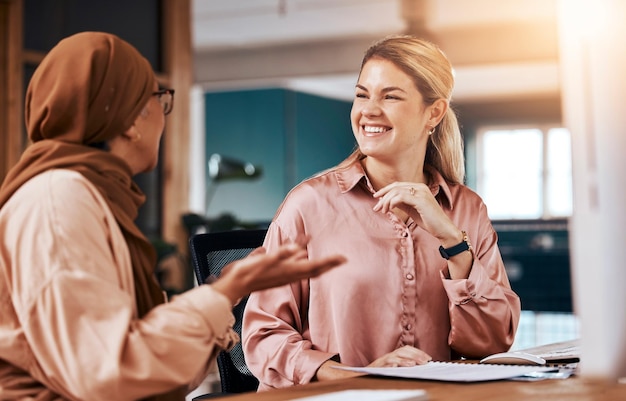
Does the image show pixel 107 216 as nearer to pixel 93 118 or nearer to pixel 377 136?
pixel 93 118

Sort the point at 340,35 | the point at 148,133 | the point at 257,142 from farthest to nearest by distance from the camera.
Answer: the point at 257,142 → the point at 340,35 → the point at 148,133

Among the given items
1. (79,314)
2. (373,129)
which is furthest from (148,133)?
(373,129)

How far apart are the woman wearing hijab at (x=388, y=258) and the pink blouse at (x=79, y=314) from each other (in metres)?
0.65

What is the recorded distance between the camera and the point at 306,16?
385 inches

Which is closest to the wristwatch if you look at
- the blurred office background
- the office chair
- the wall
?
the blurred office background

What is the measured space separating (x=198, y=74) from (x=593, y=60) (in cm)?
1080

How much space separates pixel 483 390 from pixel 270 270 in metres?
0.48

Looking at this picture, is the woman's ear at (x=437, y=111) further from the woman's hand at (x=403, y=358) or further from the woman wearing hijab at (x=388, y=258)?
the woman's hand at (x=403, y=358)

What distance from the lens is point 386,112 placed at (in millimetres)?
2119

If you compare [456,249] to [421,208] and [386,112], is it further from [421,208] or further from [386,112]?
[386,112]

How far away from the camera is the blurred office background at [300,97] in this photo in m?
5.97

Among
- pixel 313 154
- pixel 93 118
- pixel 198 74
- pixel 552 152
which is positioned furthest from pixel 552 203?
pixel 93 118

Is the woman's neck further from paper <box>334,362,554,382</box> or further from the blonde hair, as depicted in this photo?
paper <box>334,362,554,382</box>

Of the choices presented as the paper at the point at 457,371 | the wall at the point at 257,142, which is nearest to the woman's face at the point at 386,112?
the paper at the point at 457,371
